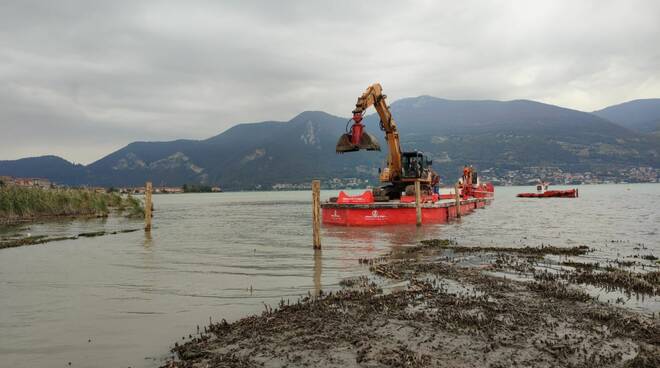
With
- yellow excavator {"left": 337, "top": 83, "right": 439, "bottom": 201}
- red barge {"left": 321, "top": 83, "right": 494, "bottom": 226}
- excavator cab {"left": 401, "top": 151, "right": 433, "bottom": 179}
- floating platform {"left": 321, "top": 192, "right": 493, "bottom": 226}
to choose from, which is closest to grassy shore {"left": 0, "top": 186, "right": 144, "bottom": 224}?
floating platform {"left": 321, "top": 192, "right": 493, "bottom": 226}

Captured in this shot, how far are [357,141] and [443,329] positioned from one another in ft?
56.5

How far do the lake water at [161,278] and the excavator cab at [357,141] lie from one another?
15.3 feet

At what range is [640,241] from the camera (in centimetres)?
1830

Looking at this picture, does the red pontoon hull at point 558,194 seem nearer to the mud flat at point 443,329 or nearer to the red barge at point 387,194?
the red barge at point 387,194

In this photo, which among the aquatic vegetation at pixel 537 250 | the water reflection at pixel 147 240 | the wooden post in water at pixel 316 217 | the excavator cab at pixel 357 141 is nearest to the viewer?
the aquatic vegetation at pixel 537 250

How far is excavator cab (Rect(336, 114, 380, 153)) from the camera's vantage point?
23.1 m

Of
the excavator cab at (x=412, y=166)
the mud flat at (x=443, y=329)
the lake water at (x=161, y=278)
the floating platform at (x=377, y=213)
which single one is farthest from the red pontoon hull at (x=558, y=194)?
the mud flat at (x=443, y=329)

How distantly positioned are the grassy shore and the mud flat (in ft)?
104

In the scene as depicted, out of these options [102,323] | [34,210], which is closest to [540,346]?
[102,323]

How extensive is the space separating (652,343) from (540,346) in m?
1.57

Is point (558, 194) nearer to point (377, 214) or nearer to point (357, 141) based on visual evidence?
point (377, 214)

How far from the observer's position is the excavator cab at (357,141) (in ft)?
75.7

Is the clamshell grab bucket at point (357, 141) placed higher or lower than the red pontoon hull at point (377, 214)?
higher

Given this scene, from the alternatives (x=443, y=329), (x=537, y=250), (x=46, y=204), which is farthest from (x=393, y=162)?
(x=46, y=204)
